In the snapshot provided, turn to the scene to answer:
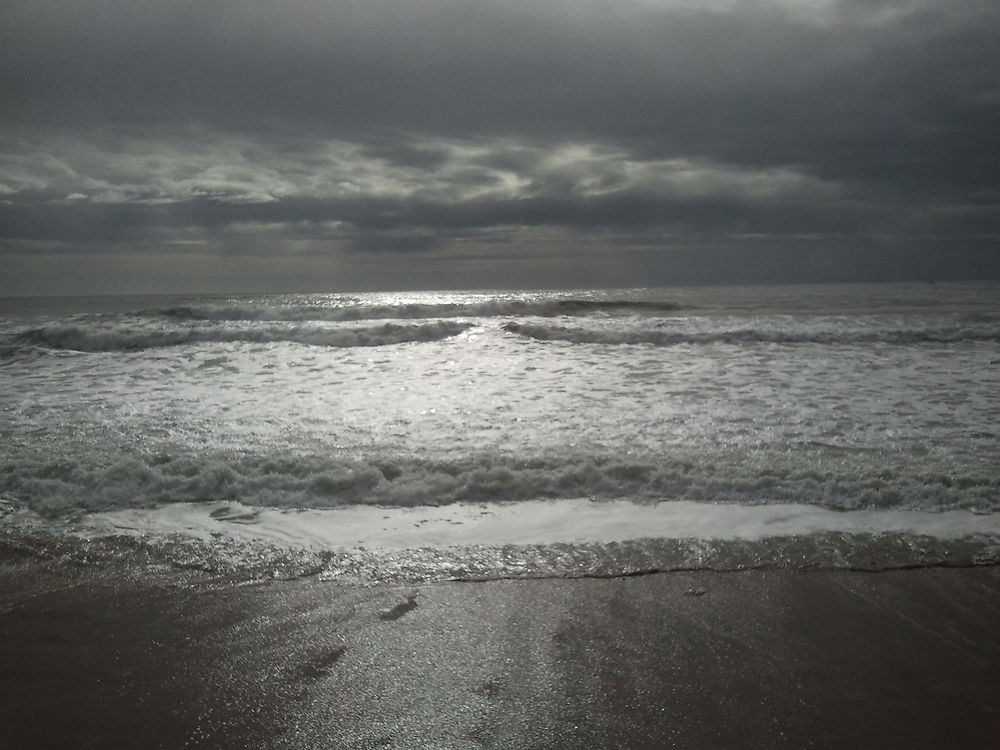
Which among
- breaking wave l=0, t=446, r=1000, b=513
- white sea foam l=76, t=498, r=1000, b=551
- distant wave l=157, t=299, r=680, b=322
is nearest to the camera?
white sea foam l=76, t=498, r=1000, b=551

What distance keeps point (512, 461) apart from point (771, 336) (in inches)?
472

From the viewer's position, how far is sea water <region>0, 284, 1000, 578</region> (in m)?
4.31

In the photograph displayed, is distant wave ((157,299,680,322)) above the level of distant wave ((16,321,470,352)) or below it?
above

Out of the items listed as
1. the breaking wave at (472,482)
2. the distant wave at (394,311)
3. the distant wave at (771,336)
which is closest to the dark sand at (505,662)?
the breaking wave at (472,482)

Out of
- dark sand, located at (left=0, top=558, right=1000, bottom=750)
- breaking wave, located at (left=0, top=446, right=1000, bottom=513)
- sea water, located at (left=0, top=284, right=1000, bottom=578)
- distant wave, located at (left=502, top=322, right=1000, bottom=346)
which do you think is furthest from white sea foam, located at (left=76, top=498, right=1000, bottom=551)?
distant wave, located at (left=502, top=322, right=1000, bottom=346)

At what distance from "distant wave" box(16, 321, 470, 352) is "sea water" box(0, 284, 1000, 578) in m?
4.26

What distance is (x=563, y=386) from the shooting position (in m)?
9.44

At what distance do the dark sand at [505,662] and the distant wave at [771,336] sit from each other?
1142 cm

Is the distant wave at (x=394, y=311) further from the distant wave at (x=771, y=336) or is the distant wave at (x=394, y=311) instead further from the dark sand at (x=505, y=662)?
the dark sand at (x=505, y=662)

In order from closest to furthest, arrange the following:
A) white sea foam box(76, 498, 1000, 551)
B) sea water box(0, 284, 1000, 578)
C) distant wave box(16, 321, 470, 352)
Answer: sea water box(0, 284, 1000, 578) < white sea foam box(76, 498, 1000, 551) < distant wave box(16, 321, 470, 352)

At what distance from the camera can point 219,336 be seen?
1681 centimetres

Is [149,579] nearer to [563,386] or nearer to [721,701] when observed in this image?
[721,701]

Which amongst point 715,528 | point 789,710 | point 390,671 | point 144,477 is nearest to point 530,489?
point 715,528

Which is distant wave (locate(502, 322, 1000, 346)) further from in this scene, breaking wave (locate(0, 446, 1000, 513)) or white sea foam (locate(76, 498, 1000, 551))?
white sea foam (locate(76, 498, 1000, 551))
